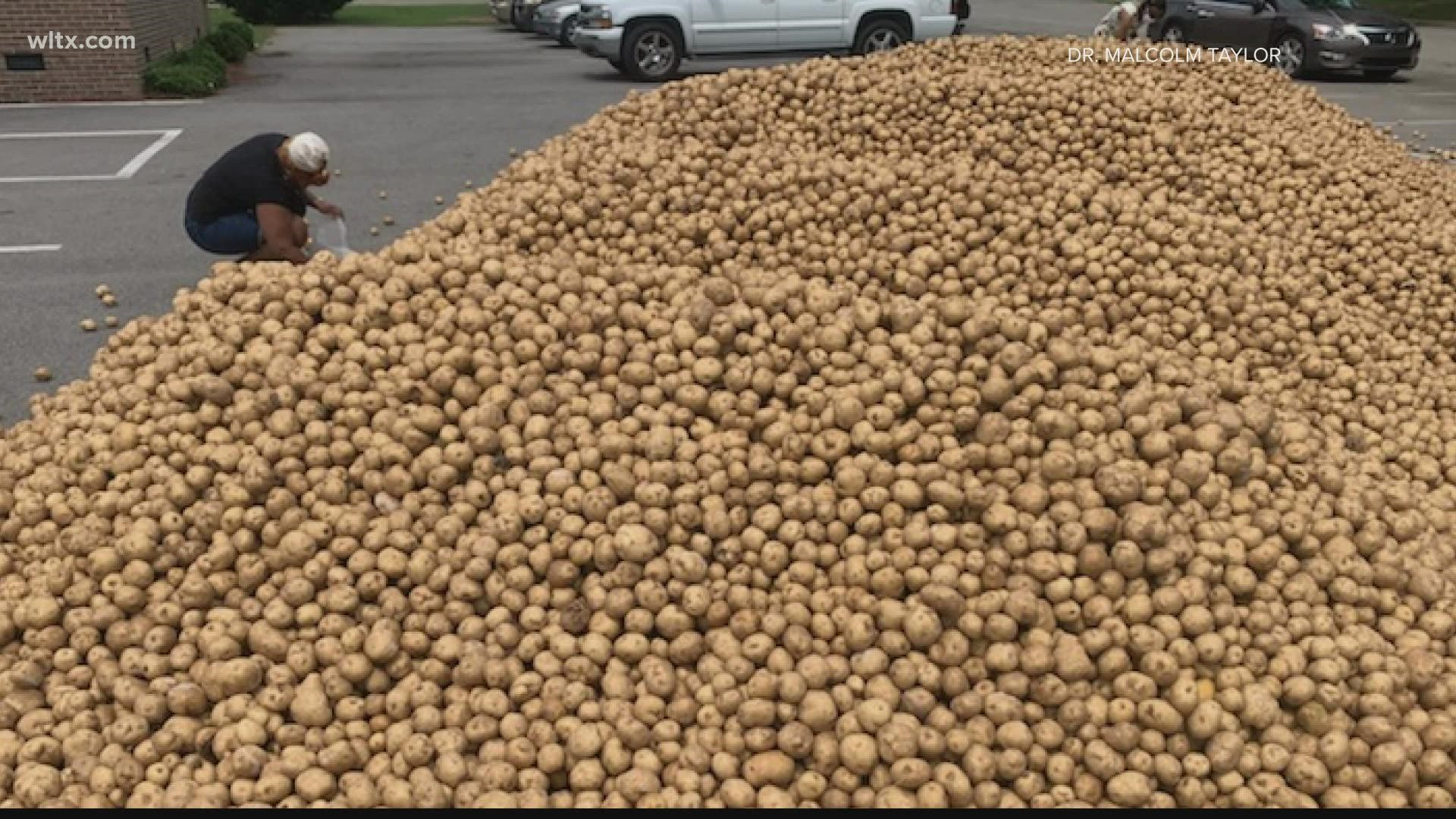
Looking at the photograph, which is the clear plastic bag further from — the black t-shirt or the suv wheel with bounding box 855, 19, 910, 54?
the suv wheel with bounding box 855, 19, 910, 54

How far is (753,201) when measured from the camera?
564cm

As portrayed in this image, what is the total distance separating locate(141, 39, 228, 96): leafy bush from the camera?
56.7 feet

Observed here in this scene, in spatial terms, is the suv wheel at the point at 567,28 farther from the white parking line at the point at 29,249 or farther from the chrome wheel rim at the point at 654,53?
the white parking line at the point at 29,249

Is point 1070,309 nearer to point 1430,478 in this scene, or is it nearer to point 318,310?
point 1430,478

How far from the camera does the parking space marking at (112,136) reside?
1192 centimetres

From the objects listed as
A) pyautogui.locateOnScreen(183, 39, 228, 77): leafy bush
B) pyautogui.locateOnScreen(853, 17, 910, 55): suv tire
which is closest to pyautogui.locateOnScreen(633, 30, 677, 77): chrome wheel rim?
pyautogui.locateOnScreen(853, 17, 910, 55): suv tire

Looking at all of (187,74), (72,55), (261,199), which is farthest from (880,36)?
(261,199)

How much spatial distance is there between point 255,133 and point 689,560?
14.2 meters

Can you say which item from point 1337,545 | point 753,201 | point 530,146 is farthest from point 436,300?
point 530,146

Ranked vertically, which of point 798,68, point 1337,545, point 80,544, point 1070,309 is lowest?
point 80,544

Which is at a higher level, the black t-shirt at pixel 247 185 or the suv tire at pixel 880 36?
the suv tire at pixel 880 36

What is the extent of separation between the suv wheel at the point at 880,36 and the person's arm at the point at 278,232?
14.0 metres

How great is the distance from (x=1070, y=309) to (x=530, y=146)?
1074 centimetres

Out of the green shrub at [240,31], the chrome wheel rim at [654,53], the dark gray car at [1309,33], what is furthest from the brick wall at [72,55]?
the dark gray car at [1309,33]
